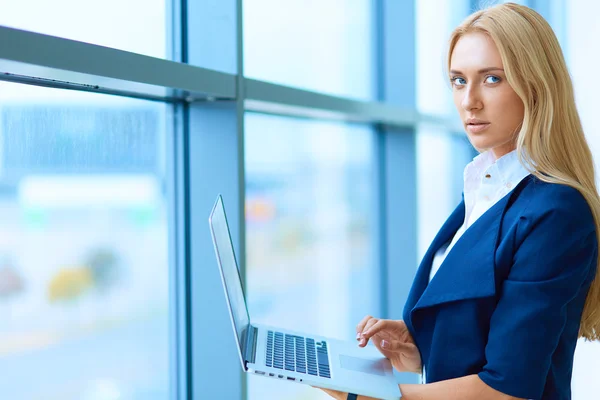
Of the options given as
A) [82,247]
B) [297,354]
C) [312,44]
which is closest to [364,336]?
[297,354]

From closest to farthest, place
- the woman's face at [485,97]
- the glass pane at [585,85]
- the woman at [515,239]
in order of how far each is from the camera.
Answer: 1. the woman at [515,239]
2. the woman's face at [485,97]
3. the glass pane at [585,85]

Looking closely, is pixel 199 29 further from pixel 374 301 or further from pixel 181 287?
pixel 374 301

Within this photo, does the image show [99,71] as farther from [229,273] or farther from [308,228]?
[308,228]

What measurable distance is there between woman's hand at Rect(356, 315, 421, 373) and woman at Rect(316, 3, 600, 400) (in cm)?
7

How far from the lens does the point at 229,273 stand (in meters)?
1.20

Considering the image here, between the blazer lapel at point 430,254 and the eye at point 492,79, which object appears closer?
the eye at point 492,79

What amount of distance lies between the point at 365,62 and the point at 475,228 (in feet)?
4.80

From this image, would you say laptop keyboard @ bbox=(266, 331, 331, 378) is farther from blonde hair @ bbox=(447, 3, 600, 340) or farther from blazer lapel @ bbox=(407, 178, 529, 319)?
blonde hair @ bbox=(447, 3, 600, 340)

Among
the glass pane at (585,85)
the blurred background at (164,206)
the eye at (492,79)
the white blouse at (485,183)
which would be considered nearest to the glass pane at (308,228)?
the blurred background at (164,206)

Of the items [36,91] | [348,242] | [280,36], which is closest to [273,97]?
[280,36]

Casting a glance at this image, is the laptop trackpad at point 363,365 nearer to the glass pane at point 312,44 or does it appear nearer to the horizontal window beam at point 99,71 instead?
the horizontal window beam at point 99,71

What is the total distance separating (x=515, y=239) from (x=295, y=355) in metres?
0.43

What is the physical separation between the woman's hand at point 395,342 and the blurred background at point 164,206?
34cm

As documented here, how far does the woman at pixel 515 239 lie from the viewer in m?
1.07
